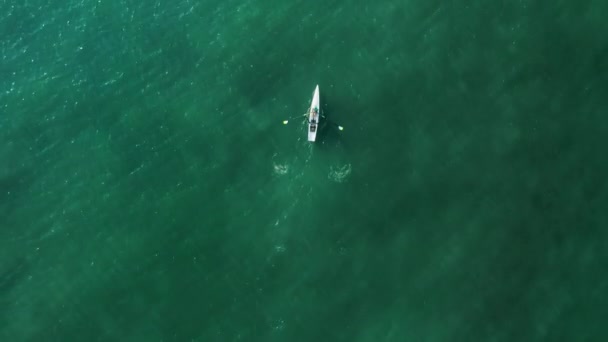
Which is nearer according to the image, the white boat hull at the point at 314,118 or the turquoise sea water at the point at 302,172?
the turquoise sea water at the point at 302,172

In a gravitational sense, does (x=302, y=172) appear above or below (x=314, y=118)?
below

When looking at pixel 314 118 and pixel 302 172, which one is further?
pixel 302 172

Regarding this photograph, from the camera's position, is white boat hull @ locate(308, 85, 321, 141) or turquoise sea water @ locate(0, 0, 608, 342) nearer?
turquoise sea water @ locate(0, 0, 608, 342)

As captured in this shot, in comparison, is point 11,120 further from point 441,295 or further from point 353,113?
point 441,295

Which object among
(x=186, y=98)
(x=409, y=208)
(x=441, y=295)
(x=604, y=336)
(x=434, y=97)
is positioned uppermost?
(x=186, y=98)

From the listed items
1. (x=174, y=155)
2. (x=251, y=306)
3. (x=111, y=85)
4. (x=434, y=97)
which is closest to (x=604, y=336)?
(x=434, y=97)

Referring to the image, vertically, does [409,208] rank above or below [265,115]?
below

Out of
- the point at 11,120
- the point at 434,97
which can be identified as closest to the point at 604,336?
the point at 434,97
